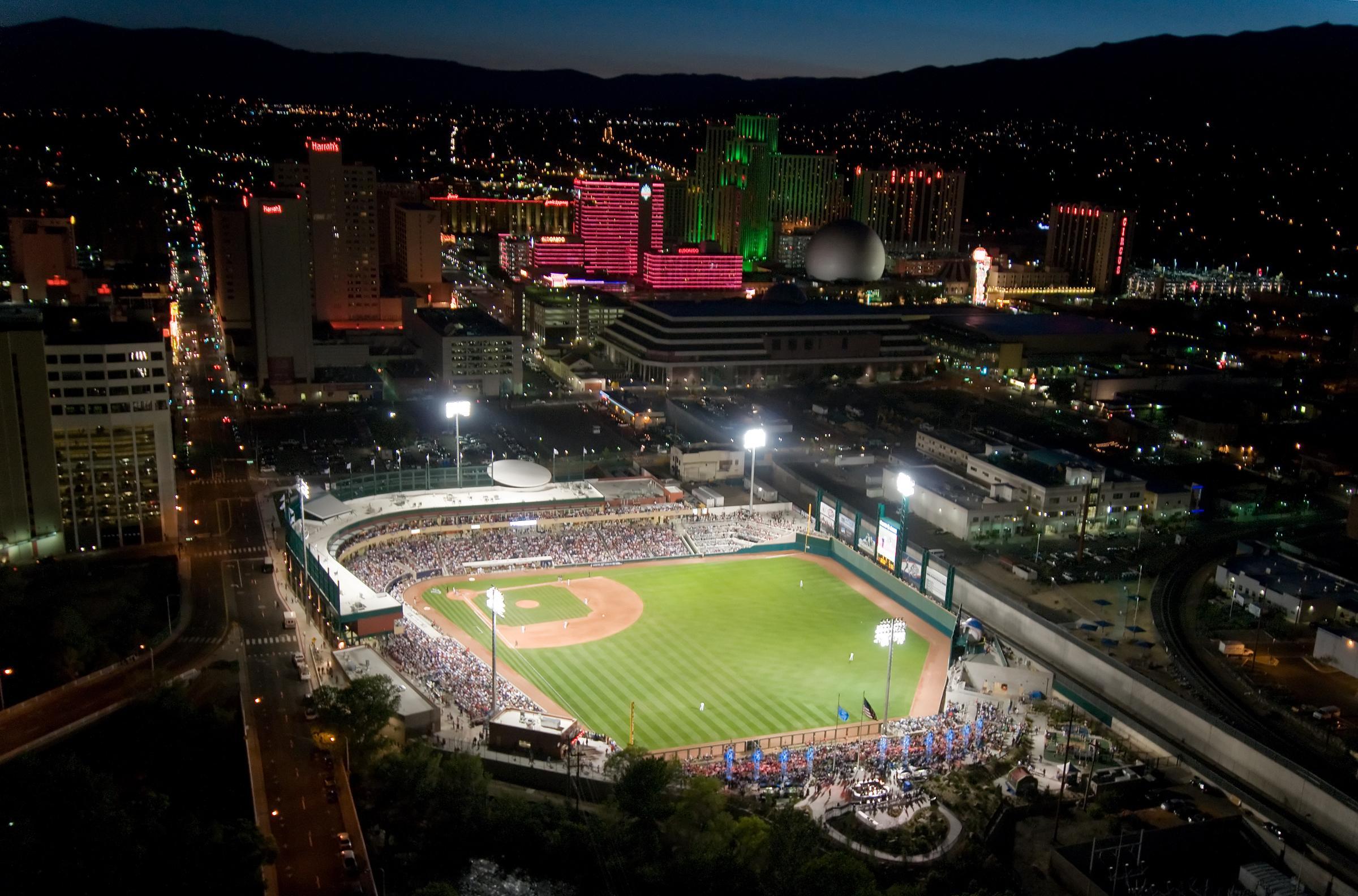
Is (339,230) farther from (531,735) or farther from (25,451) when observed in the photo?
(531,735)

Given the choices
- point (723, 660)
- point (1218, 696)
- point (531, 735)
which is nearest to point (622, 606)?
point (723, 660)

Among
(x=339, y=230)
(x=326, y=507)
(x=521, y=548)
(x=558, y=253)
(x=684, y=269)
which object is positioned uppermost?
(x=339, y=230)

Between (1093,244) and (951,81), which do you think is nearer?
(1093,244)

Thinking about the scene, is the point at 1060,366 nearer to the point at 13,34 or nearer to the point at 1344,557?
the point at 1344,557

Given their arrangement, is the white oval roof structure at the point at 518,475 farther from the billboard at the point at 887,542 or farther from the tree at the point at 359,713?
the tree at the point at 359,713

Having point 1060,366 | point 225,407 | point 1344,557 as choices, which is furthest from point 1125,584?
point 225,407

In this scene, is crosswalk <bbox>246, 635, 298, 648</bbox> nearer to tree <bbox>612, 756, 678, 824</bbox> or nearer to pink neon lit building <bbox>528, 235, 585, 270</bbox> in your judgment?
tree <bbox>612, 756, 678, 824</bbox>
